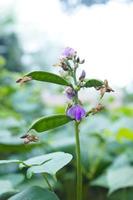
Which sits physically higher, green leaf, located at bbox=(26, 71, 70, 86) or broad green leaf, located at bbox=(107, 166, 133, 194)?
green leaf, located at bbox=(26, 71, 70, 86)

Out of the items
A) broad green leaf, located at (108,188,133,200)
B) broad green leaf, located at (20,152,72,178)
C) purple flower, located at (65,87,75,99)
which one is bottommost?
broad green leaf, located at (108,188,133,200)

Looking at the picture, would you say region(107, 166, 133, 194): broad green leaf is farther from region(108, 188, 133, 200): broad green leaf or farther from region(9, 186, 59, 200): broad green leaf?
region(9, 186, 59, 200): broad green leaf

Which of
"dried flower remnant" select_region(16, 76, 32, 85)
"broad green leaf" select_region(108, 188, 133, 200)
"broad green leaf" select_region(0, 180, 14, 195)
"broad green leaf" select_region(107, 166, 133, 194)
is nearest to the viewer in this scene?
"dried flower remnant" select_region(16, 76, 32, 85)

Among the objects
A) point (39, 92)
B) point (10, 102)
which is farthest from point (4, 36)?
point (10, 102)

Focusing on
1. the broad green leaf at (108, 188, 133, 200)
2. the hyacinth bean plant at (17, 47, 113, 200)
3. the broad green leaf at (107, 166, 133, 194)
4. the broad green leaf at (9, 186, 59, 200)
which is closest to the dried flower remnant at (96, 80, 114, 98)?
the hyacinth bean plant at (17, 47, 113, 200)

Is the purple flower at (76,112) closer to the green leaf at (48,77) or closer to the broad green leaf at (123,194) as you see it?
the green leaf at (48,77)

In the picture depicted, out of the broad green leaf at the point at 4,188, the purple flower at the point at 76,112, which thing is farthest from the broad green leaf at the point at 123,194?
the purple flower at the point at 76,112
